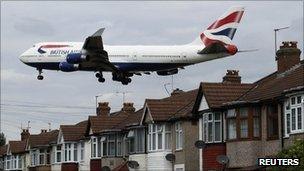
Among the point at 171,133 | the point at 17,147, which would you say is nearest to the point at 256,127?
the point at 171,133

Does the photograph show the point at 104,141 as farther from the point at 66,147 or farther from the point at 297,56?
the point at 297,56

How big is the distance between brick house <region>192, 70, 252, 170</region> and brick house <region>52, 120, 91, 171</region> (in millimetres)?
25923

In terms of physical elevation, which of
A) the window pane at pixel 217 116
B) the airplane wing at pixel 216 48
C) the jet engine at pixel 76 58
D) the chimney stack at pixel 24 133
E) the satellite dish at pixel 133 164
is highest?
the airplane wing at pixel 216 48

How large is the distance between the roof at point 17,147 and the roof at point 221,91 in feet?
155

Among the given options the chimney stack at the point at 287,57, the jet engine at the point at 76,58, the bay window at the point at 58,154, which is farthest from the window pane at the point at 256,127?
the bay window at the point at 58,154

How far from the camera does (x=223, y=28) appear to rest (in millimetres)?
50562

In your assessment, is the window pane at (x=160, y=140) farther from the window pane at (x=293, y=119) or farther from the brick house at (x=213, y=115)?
the window pane at (x=293, y=119)

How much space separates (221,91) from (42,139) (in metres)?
41.7

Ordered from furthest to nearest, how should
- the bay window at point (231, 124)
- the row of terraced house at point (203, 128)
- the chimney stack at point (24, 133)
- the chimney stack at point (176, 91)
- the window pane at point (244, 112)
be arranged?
1. the chimney stack at point (24, 133)
2. the chimney stack at point (176, 91)
3. the bay window at point (231, 124)
4. the window pane at point (244, 112)
5. the row of terraced house at point (203, 128)

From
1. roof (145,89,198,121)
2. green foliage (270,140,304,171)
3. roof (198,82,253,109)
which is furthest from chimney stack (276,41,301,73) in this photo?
green foliage (270,140,304,171)

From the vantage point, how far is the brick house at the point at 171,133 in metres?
54.1

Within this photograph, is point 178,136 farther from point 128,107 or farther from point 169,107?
point 128,107

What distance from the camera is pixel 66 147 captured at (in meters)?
79.4

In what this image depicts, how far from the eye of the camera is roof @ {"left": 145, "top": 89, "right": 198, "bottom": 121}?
57025mm
